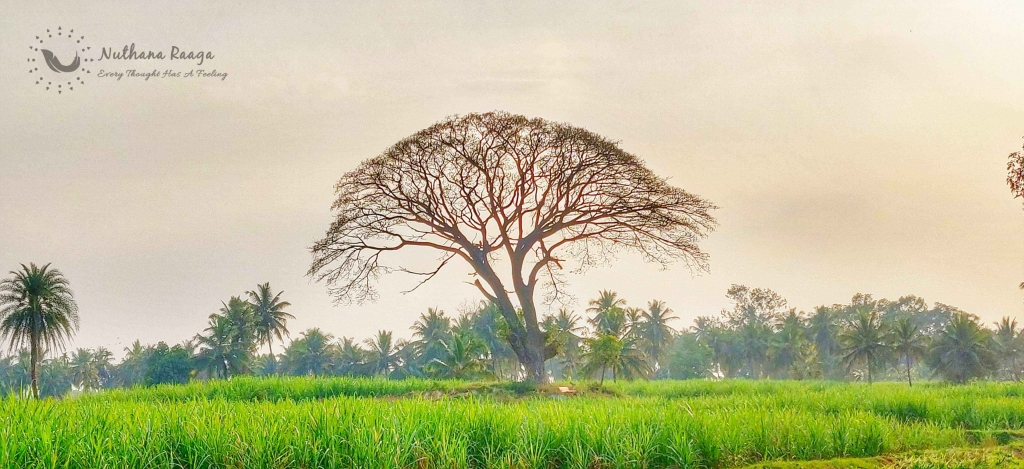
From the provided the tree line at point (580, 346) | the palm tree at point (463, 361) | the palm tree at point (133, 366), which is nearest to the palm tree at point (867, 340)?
the tree line at point (580, 346)

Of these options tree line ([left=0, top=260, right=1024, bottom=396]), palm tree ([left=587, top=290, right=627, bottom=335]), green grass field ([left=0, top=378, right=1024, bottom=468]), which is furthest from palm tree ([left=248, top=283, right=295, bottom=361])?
green grass field ([left=0, top=378, right=1024, bottom=468])

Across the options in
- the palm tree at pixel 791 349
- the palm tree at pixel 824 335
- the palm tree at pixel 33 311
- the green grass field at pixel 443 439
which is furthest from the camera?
the palm tree at pixel 824 335

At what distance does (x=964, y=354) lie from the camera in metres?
49.6

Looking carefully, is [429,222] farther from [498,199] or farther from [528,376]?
[528,376]

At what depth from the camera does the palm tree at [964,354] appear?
49.2 meters

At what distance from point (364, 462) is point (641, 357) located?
50.1 metres

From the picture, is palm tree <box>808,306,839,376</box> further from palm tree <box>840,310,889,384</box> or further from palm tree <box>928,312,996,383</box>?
palm tree <box>928,312,996,383</box>

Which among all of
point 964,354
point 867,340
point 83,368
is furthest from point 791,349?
point 83,368

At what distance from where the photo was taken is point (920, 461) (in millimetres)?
6172

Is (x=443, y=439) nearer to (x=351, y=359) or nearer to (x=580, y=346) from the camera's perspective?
(x=580, y=346)

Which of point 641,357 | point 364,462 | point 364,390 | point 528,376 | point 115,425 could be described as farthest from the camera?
point 641,357

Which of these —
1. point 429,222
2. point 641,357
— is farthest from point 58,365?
point 429,222

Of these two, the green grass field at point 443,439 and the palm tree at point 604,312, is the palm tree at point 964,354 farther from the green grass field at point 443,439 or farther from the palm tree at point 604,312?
the green grass field at point 443,439

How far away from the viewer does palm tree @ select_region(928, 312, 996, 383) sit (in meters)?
49.2
